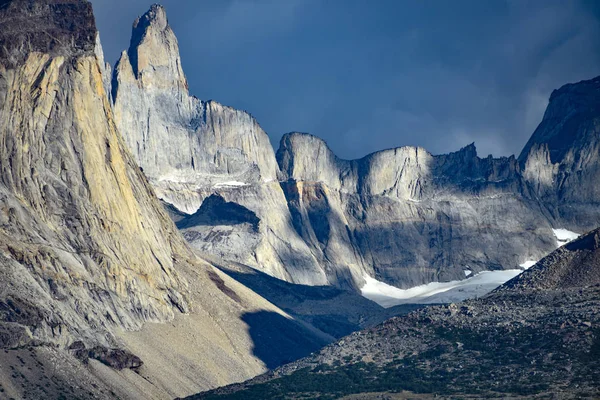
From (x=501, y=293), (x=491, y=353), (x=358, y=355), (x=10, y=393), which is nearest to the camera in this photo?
(x=10, y=393)

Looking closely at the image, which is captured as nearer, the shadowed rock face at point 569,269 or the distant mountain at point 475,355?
the distant mountain at point 475,355

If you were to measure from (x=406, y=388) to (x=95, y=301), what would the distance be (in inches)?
2236

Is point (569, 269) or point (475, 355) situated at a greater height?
point (569, 269)

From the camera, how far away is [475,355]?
153625mm

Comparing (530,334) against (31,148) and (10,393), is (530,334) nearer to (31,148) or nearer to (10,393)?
(10,393)

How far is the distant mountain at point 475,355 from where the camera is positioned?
143m

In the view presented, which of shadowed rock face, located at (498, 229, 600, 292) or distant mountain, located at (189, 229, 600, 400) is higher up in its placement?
shadowed rock face, located at (498, 229, 600, 292)

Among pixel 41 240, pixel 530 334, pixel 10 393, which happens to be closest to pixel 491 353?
pixel 530 334

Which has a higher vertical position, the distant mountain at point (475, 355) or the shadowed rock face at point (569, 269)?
the shadowed rock face at point (569, 269)

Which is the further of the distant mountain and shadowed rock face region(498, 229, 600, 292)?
shadowed rock face region(498, 229, 600, 292)

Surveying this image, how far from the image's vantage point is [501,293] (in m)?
177

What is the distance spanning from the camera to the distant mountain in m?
143

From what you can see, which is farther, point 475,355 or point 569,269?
point 569,269

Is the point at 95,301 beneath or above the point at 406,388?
above
